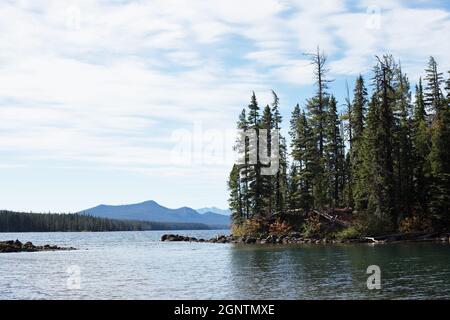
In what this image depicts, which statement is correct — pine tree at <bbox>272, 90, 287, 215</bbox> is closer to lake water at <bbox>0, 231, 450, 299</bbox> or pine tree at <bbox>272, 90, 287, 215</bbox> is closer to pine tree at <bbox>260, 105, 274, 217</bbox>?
pine tree at <bbox>260, 105, 274, 217</bbox>

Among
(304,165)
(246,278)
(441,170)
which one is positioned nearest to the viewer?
(246,278)

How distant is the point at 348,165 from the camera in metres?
82.9

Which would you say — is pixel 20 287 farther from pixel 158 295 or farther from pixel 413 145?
pixel 413 145

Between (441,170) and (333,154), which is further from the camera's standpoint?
(333,154)

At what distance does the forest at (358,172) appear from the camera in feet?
216

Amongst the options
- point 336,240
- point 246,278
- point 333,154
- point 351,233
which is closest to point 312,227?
point 336,240

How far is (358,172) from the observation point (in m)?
69.9

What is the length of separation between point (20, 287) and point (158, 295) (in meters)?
9.61

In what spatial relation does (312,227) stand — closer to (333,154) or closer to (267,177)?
(267,177)

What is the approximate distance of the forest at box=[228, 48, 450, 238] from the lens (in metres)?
65.9

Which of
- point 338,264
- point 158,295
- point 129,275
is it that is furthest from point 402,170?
point 158,295

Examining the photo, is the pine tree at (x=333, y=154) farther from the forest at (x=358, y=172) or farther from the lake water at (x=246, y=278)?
the lake water at (x=246, y=278)

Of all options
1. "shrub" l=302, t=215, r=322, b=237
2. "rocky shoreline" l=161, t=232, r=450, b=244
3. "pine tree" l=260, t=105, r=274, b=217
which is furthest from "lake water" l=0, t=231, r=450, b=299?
"pine tree" l=260, t=105, r=274, b=217

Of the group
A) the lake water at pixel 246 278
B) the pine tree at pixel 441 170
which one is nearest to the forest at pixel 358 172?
the pine tree at pixel 441 170
